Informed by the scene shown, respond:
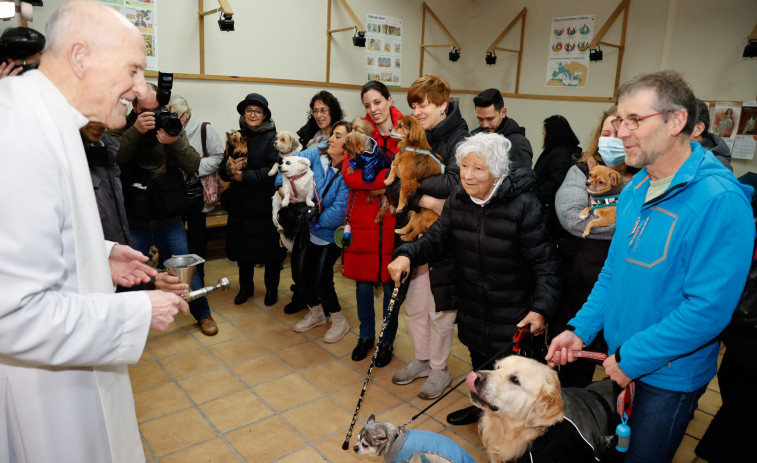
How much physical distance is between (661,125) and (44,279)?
67.2 inches

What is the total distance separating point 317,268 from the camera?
11.8ft

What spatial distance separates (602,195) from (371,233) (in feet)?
4.83

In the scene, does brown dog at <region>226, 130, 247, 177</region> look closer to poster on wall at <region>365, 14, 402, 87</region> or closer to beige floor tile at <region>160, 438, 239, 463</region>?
beige floor tile at <region>160, 438, 239, 463</region>

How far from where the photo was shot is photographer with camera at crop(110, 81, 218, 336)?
3.10 meters

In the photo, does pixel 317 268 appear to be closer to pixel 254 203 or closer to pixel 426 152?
pixel 254 203

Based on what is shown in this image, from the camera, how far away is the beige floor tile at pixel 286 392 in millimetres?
2963

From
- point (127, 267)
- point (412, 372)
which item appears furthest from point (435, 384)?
point (127, 267)

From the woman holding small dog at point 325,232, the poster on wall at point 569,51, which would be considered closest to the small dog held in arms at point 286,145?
the woman holding small dog at point 325,232

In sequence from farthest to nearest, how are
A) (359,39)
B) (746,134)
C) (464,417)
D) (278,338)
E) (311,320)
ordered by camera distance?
(359,39)
(746,134)
(311,320)
(278,338)
(464,417)

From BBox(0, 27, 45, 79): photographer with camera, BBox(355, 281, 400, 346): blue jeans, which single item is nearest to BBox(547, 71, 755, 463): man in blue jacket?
BBox(355, 281, 400, 346): blue jeans

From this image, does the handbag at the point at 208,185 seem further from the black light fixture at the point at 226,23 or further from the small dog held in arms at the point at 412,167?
the small dog held in arms at the point at 412,167

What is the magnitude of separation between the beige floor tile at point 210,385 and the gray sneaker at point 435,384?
1.18m

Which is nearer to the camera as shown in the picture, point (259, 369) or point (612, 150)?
point (612, 150)

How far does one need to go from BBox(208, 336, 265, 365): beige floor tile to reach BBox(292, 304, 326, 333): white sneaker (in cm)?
39
